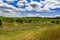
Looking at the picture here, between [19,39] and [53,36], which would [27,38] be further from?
[53,36]

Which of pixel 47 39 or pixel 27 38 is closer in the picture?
pixel 47 39

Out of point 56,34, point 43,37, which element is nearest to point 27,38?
point 43,37

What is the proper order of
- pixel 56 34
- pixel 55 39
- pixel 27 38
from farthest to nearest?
pixel 27 38, pixel 56 34, pixel 55 39

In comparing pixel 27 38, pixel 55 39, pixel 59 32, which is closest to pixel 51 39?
pixel 55 39

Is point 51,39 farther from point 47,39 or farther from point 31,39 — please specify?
point 31,39

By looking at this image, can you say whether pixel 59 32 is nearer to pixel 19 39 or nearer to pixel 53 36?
pixel 53 36

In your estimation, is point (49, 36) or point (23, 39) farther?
point (23, 39)

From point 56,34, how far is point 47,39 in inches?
51.6

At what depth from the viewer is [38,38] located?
68.1 feet

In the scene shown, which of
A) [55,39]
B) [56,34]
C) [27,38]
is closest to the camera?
[55,39]

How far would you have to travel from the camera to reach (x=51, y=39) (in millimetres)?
19141

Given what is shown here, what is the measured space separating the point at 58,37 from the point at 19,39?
225 inches

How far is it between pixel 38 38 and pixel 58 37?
8.77 ft

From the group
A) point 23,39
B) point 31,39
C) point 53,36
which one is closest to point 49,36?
point 53,36
